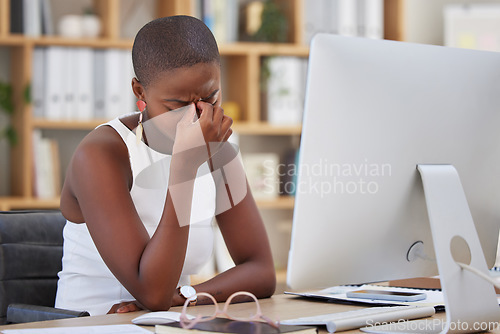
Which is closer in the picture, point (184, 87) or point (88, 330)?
point (88, 330)

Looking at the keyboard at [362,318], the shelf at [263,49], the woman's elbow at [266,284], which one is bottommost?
the woman's elbow at [266,284]

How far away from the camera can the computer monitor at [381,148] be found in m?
1.04

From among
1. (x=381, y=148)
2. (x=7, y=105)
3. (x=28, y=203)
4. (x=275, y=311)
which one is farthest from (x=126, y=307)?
(x=7, y=105)

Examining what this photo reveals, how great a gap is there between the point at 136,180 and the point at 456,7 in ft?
8.83

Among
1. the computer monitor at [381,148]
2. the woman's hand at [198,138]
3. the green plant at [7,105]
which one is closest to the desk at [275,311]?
the computer monitor at [381,148]

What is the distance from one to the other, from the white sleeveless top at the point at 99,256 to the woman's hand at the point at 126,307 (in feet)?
0.35

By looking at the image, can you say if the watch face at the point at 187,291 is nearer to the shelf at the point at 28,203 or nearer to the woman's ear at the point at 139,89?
the woman's ear at the point at 139,89

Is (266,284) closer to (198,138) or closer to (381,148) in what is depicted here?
(198,138)

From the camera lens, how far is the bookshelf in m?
2.97

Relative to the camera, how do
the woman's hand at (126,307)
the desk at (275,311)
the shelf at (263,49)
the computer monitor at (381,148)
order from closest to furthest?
the computer monitor at (381,148) → the desk at (275,311) → the woman's hand at (126,307) → the shelf at (263,49)

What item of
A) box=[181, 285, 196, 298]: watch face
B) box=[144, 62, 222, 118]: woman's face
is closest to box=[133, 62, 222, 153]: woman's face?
box=[144, 62, 222, 118]: woman's face

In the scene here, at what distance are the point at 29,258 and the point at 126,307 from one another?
1.51 feet

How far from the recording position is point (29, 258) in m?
1.65

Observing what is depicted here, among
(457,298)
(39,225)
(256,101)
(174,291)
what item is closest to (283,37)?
(256,101)
